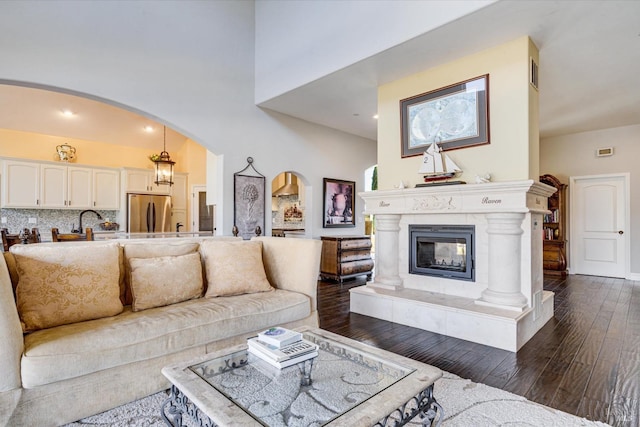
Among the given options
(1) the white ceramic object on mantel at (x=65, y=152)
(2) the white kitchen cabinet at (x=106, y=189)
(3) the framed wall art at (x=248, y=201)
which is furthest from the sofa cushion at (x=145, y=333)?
(1) the white ceramic object on mantel at (x=65, y=152)

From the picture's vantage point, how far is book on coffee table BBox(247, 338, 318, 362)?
5.20 ft

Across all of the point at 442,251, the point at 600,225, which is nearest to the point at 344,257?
the point at 442,251

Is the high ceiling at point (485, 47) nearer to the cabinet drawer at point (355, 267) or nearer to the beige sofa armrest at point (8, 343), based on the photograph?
the cabinet drawer at point (355, 267)

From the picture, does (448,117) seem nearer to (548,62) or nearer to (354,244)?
(548,62)

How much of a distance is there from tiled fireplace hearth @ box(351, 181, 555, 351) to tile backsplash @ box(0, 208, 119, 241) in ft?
20.1

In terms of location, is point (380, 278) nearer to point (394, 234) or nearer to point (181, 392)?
point (394, 234)

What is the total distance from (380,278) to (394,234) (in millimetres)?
571

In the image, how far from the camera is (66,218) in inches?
264

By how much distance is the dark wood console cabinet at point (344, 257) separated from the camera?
5.61 m

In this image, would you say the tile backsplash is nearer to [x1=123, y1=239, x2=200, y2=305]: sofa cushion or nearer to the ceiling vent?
the ceiling vent

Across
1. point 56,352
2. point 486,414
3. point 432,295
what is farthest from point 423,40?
point 56,352

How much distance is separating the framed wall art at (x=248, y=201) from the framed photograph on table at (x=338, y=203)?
1.47 metres

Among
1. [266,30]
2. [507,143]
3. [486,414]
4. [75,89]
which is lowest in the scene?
[486,414]

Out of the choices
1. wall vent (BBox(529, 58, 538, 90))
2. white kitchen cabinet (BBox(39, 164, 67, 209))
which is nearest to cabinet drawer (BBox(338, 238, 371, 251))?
wall vent (BBox(529, 58, 538, 90))
